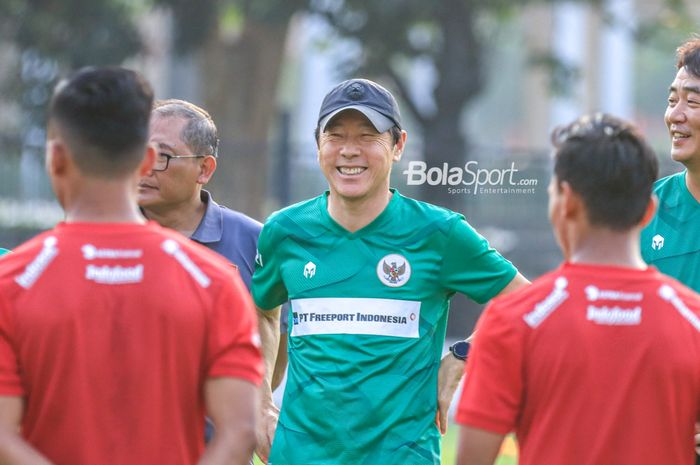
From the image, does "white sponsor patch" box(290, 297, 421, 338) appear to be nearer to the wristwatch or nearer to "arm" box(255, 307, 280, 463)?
the wristwatch

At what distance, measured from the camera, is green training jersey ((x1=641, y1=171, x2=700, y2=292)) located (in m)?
5.41

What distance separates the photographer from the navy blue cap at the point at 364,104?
545 cm

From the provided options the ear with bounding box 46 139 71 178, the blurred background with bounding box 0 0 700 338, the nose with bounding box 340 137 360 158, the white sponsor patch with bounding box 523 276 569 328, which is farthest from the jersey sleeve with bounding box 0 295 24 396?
the blurred background with bounding box 0 0 700 338

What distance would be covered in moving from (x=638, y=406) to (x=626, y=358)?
0.44ft

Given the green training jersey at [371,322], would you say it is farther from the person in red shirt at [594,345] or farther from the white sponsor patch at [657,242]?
the person in red shirt at [594,345]

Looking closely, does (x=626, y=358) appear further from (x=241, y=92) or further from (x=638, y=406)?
(x=241, y=92)

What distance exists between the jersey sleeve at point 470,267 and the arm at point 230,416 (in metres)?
1.84

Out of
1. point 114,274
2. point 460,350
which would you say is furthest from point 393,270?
point 114,274

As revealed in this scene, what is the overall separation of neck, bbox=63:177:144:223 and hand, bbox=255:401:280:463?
2.10m

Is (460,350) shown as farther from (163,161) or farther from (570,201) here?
(570,201)

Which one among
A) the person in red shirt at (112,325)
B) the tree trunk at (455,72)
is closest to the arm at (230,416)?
the person in red shirt at (112,325)

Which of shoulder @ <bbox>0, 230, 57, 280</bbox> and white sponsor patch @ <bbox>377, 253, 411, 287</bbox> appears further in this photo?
white sponsor patch @ <bbox>377, 253, 411, 287</bbox>

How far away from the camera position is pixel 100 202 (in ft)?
12.1

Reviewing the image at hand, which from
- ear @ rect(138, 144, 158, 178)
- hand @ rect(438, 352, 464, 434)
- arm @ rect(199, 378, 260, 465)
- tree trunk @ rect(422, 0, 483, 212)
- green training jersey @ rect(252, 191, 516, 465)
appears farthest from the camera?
tree trunk @ rect(422, 0, 483, 212)
